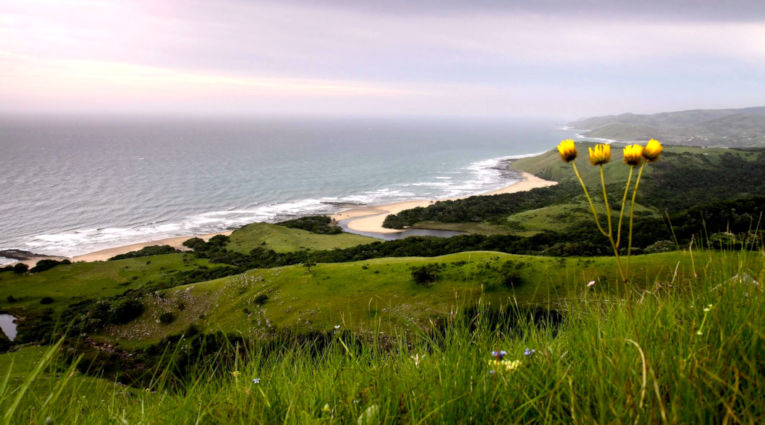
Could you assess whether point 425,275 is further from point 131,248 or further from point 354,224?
point 131,248

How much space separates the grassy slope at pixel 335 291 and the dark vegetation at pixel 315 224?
131 ft

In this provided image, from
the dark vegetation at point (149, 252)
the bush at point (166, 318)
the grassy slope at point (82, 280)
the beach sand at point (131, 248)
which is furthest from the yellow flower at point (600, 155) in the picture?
the beach sand at point (131, 248)

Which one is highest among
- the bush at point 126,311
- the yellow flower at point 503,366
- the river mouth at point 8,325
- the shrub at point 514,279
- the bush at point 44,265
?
the yellow flower at point 503,366

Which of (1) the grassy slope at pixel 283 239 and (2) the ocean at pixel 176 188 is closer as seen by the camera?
(1) the grassy slope at pixel 283 239

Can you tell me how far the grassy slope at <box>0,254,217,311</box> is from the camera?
177 feet

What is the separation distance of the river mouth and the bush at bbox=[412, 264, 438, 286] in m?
42.3

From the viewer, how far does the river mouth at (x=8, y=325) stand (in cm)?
4453

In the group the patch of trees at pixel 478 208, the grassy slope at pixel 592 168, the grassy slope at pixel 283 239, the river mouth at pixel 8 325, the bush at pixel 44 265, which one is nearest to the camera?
the river mouth at pixel 8 325

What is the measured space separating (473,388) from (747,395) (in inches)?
41.9

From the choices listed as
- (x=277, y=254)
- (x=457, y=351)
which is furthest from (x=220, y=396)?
(x=277, y=254)

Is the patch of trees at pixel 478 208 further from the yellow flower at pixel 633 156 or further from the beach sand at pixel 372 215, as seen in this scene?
the yellow flower at pixel 633 156

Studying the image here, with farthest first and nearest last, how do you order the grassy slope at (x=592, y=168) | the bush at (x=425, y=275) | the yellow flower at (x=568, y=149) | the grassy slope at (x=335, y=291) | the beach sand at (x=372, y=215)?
the grassy slope at (x=592, y=168), the beach sand at (x=372, y=215), the bush at (x=425, y=275), the grassy slope at (x=335, y=291), the yellow flower at (x=568, y=149)

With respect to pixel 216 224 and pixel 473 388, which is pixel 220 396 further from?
pixel 216 224

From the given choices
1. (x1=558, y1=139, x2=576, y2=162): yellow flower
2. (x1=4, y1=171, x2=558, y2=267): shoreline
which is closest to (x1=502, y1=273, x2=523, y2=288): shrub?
(x1=558, y1=139, x2=576, y2=162): yellow flower
